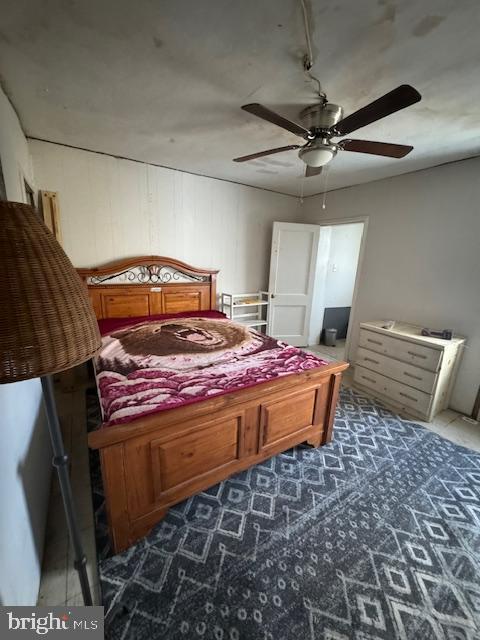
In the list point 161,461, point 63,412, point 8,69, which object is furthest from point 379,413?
point 8,69

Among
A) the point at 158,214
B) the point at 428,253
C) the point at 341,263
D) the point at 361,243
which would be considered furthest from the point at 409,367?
the point at 158,214

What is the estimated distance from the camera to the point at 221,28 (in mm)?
1154

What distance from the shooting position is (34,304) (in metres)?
0.53

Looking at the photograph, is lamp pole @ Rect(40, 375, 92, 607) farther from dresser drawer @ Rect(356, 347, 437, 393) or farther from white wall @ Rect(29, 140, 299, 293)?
dresser drawer @ Rect(356, 347, 437, 393)

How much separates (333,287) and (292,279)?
1.05m

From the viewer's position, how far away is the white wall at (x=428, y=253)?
8.26 ft

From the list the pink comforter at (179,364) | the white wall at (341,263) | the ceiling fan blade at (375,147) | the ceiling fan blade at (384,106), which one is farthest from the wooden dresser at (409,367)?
the ceiling fan blade at (384,106)

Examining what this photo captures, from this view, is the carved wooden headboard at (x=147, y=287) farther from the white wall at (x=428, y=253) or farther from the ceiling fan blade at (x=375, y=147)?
the ceiling fan blade at (x=375, y=147)

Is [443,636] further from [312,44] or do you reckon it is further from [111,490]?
[312,44]

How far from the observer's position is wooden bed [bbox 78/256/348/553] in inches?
49.3

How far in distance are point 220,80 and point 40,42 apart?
2.93ft

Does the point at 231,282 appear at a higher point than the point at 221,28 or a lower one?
lower

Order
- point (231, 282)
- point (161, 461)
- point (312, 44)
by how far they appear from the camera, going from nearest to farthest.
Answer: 1. point (312, 44)
2. point (161, 461)
3. point (231, 282)

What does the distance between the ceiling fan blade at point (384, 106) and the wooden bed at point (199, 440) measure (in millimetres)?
1491
